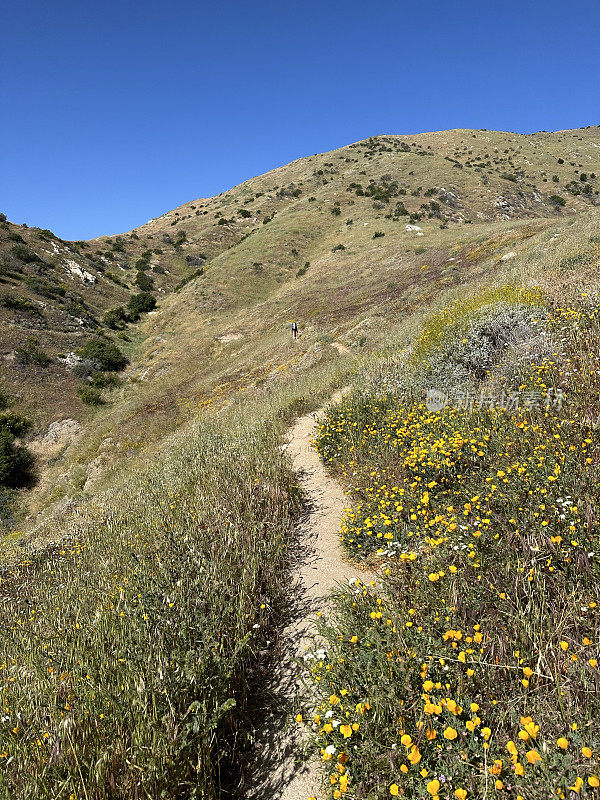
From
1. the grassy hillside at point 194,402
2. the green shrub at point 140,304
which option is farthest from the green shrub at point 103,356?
the green shrub at point 140,304

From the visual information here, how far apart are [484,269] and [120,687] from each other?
61.6ft

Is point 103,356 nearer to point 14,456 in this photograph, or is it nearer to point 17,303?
point 17,303

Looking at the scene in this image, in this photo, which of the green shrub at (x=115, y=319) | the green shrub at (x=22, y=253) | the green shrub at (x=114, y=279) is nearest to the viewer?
the green shrub at (x=22, y=253)

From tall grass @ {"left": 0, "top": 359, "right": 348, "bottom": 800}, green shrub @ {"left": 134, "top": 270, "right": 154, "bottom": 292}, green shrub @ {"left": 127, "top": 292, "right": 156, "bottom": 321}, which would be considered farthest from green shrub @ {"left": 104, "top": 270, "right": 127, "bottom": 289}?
tall grass @ {"left": 0, "top": 359, "right": 348, "bottom": 800}

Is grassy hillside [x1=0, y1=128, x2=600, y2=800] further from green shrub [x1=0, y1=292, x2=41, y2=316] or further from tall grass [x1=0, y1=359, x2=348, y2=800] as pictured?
green shrub [x1=0, y1=292, x2=41, y2=316]

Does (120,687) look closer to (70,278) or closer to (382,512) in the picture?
(382,512)

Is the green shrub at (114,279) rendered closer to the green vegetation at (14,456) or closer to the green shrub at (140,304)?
the green shrub at (140,304)

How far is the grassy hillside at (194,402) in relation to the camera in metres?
2.28

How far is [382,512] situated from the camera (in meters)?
4.10

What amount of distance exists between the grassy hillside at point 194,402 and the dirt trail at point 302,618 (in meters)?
0.22

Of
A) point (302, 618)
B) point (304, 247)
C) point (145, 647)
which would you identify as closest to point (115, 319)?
point (304, 247)

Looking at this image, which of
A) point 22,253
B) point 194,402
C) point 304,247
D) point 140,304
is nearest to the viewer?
point 194,402

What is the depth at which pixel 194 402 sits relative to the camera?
19266 mm

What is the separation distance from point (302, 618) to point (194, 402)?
16690 mm
